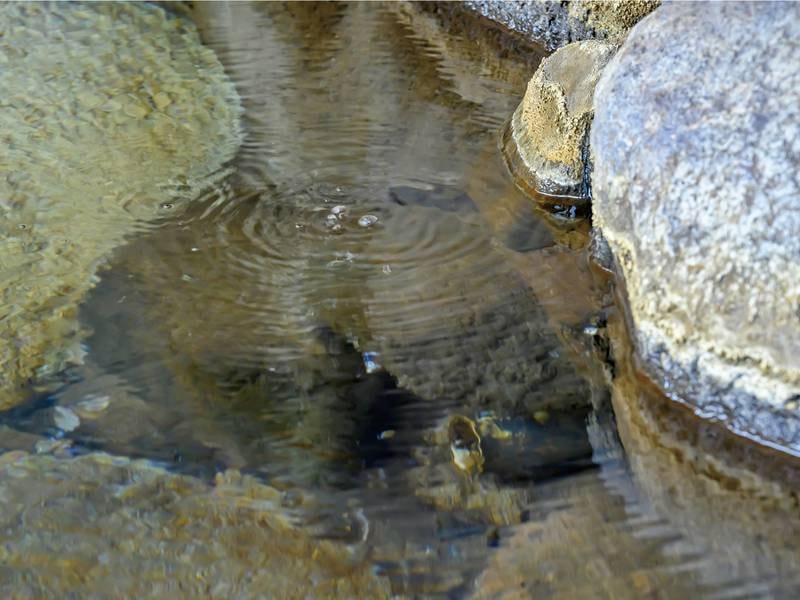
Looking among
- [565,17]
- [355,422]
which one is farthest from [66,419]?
[565,17]

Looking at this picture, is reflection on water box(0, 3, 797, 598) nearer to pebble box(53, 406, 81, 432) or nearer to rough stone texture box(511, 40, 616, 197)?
pebble box(53, 406, 81, 432)

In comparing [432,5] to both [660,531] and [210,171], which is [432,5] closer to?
[210,171]

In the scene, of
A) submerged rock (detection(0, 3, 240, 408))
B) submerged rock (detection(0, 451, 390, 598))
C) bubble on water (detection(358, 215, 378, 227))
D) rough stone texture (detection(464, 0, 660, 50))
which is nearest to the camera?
submerged rock (detection(0, 451, 390, 598))

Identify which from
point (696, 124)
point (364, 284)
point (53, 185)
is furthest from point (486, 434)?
point (53, 185)

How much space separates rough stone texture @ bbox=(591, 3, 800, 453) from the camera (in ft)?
7.98

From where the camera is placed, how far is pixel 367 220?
360cm

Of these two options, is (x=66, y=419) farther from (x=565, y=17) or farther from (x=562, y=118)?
(x=565, y=17)

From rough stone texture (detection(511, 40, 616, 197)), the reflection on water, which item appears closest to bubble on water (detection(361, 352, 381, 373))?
the reflection on water

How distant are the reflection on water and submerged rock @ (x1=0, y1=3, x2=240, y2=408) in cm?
13

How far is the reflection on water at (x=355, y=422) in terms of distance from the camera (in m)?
2.22

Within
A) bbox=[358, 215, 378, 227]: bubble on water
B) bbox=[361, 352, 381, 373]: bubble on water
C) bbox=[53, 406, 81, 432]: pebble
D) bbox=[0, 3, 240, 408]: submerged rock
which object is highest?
bbox=[358, 215, 378, 227]: bubble on water

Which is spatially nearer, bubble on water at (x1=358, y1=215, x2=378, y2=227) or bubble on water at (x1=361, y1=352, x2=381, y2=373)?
bubble on water at (x1=361, y1=352, x2=381, y2=373)

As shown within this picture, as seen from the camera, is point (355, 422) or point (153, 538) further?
point (355, 422)

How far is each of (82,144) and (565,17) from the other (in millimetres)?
2771
